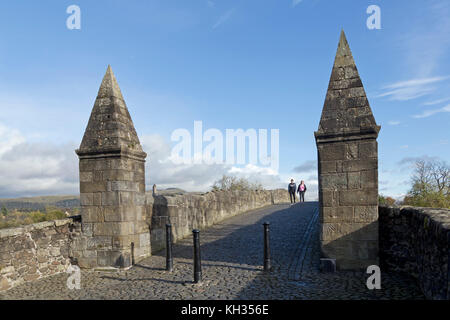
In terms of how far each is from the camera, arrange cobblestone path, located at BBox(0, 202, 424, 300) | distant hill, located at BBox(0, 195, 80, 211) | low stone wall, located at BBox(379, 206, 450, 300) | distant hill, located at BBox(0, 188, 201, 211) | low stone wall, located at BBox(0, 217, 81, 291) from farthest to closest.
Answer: distant hill, located at BBox(0, 195, 80, 211) < distant hill, located at BBox(0, 188, 201, 211) < low stone wall, located at BBox(0, 217, 81, 291) < cobblestone path, located at BBox(0, 202, 424, 300) < low stone wall, located at BBox(379, 206, 450, 300)

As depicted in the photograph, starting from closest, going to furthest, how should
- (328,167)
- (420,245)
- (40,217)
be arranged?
(420,245) → (328,167) → (40,217)

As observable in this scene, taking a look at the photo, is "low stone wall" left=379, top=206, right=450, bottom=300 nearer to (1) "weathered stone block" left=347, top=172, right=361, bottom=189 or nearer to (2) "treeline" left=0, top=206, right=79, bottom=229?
(1) "weathered stone block" left=347, top=172, right=361, bottom=189

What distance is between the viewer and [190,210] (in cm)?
1067

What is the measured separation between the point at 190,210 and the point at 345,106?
247 inches

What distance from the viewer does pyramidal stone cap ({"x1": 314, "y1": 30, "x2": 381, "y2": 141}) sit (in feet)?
19.7

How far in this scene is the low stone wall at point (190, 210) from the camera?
331 inches

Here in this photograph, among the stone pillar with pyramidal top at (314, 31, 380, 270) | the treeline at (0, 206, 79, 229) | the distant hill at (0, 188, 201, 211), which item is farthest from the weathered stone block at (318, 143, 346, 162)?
the treeline at (0, 206, 79, 229)

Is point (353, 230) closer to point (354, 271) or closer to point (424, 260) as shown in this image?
point (354, 271)

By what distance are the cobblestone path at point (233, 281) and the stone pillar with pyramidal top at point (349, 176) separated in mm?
500

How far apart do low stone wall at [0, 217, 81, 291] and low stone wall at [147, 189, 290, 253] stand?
1906 mm

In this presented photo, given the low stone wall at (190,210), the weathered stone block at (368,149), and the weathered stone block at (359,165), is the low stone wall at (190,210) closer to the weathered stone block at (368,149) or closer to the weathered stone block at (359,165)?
the weathered stone block at (359,165)

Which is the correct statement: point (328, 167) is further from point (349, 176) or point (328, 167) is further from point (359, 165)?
point (359, 165)

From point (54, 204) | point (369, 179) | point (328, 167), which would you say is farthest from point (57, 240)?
point (54, 204)

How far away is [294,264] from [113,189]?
4.15 m
